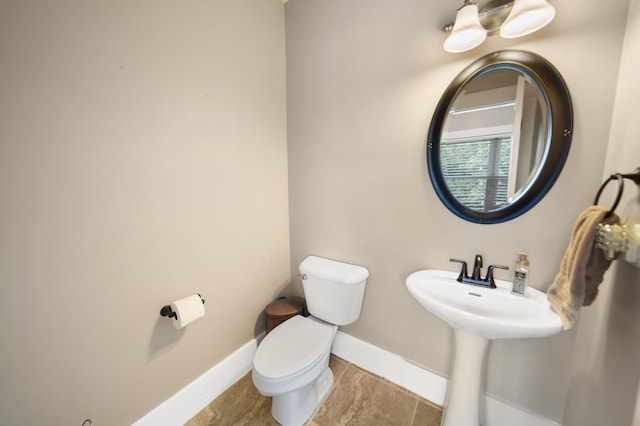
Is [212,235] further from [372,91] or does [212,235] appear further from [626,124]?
[626,124]

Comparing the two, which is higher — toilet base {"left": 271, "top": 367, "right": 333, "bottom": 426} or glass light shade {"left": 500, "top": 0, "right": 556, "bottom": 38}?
glass light shade {"left": 500, "top": 0, "right": 556, "bottom": 38}

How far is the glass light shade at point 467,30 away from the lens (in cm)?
91

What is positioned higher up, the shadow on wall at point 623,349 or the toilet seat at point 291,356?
the shadow on wall at point 623,349

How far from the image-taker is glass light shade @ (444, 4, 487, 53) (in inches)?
35.7

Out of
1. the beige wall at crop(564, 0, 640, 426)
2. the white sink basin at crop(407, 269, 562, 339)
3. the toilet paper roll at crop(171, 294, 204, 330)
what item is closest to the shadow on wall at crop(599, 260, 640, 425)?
the beige wall at crop(564, 0, 640, 426)

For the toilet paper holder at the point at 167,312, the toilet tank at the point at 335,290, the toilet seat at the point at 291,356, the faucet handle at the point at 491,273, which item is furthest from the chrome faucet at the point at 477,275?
the toilet paper holder at the point at 167,312

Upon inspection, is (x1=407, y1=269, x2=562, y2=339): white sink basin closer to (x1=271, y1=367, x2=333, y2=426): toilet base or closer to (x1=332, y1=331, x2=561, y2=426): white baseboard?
(x1=332, y1=331, x2=561, y2=426): white baseboard

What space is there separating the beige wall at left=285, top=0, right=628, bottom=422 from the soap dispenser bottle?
0.05 m

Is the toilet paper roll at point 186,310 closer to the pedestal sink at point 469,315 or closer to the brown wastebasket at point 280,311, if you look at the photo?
the brown wastebasket at point 280,311

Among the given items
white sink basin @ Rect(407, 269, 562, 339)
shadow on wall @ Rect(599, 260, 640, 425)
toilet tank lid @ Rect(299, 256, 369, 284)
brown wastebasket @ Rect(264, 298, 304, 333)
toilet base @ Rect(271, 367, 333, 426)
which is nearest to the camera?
shadow on wall @ Rect(599, 260, 640, 425)

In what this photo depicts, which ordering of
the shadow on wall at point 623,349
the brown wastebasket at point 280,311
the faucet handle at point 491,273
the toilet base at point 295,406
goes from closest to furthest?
the shadow on wall at point 623,349 < the faucet handle at point 491,273 < the toilet base at point 295,406 < the brown wastebasket at point 280,311

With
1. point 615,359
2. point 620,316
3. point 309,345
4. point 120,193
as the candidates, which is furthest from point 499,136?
point 120,193

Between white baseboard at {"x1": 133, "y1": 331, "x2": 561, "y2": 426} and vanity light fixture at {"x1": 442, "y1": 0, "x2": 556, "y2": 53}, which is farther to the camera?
white baseboard at {"x1": 133, "y1": 331, "x2": 561, "y2": 426}

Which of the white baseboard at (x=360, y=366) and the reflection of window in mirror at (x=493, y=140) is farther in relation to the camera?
the white baseboard at (x=360, y=366)
